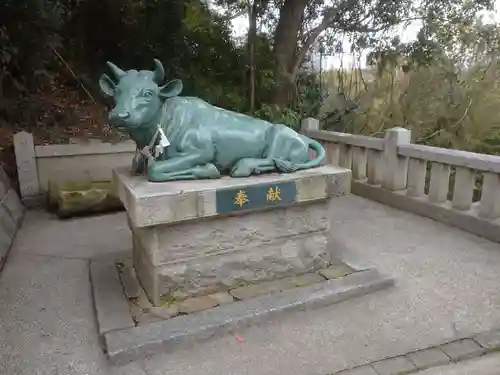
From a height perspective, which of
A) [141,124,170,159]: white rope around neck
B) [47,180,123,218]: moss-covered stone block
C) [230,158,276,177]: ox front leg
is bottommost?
[47,180,123,218]: moss-covered stone block

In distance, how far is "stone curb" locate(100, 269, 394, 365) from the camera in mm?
2049

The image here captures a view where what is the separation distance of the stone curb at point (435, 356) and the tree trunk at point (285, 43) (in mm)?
5073

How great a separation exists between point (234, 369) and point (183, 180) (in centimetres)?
109

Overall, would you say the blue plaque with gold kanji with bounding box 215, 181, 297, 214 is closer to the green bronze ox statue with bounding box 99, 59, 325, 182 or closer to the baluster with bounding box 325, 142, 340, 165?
the green bronze ox statue with bounding box 99, 59, 325, 182

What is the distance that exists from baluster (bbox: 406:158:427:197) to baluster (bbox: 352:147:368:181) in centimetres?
73

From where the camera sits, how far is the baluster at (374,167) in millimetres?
4824

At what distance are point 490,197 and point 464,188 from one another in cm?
28

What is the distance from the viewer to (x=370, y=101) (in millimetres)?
7191

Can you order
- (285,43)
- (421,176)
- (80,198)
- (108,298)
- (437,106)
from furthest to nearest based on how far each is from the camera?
(437,106)
(285,43)
(80,198)
(421,176)
(108,298)

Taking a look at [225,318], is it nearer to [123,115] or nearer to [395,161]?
[123,115]

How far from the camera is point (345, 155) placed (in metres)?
5.33

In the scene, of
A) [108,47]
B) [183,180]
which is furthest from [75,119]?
[183,180]

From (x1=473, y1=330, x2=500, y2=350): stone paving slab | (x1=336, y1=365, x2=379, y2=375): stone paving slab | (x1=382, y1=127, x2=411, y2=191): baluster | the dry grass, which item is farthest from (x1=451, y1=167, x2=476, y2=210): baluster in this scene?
the dry grass

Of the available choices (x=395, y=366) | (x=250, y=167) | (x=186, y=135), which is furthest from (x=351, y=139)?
(x=395, y=366)
